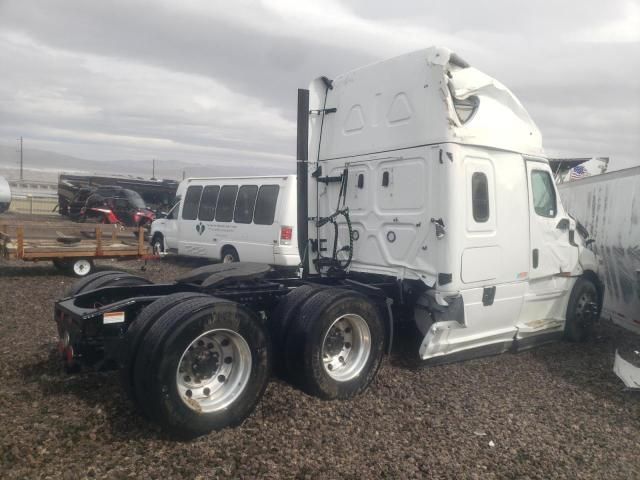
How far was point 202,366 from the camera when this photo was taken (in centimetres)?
390

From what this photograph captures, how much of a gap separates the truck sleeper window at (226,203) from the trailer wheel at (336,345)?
7888mm

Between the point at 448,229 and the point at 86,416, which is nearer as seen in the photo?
the point at 86,416

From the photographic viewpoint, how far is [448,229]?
5031 mm

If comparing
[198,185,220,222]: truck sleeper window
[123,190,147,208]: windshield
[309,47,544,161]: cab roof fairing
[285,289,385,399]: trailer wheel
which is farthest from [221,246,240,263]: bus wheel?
[123,190,147,208]: windshield

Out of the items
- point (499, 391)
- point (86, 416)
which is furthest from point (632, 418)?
point (86, 416)

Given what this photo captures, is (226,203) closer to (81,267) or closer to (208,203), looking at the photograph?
(208,203)

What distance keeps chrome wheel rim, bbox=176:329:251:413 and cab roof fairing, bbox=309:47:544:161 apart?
2.75m

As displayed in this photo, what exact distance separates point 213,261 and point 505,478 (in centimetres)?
1088

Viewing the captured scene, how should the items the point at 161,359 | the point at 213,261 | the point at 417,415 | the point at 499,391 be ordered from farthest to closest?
the point at 213,261 → the point at 499,391 → the point at 417,415 → the point at 161,359

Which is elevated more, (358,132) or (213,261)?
(358,132)

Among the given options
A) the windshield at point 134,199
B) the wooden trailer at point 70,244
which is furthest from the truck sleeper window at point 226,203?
the windshield at point 134,199

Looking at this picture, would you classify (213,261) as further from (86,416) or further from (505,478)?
(505,478)

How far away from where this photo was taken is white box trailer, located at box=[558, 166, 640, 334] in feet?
24.6

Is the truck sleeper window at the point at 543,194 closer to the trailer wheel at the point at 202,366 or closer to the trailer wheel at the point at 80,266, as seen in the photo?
the trailer wheel at the point at 202,366
